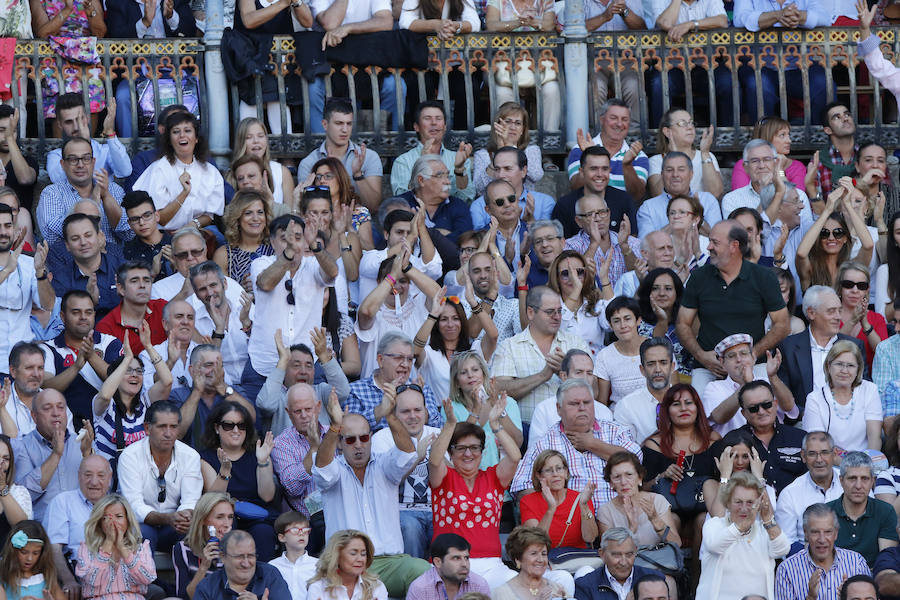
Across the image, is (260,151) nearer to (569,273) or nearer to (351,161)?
(351,161)

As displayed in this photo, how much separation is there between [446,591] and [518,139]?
548cm

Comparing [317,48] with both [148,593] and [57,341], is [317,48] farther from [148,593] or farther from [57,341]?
[148,593]

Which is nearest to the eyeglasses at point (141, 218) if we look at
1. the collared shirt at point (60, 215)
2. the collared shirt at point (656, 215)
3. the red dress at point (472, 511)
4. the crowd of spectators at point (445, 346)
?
the crowd of spectators at point (445, 346)

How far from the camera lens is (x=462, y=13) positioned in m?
18.5

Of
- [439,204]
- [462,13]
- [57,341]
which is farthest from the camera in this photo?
[462,13]

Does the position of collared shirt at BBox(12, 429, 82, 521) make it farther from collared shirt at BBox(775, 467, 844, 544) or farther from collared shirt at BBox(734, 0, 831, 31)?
collared shirt at BBox(734, 0, 831, 31)

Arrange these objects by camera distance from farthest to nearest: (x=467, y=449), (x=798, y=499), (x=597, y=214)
→ 1. (x=597, y=214)
2. (x=798, y=499)
3. (x=467, y=449)

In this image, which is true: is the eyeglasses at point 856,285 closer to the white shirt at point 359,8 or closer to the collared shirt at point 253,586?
the white shirt at point 359,8

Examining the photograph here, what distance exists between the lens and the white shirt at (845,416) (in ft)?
48.6

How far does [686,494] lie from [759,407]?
33.9 inches

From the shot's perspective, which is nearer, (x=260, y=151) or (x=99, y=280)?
(x=99, y=280)

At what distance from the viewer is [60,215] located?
54.9 ft

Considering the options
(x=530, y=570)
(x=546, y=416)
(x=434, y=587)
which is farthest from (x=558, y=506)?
(x=434, y=587)

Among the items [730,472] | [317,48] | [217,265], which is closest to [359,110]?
[317,48]
